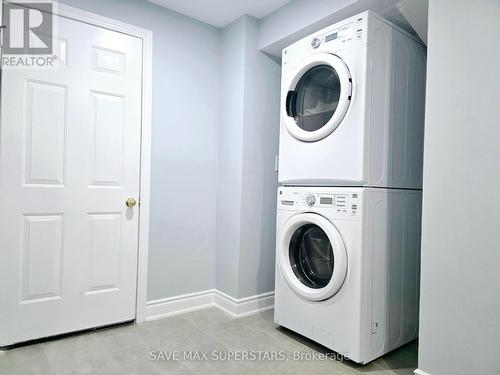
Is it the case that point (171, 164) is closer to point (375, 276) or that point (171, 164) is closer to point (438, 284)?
point (375, 276)

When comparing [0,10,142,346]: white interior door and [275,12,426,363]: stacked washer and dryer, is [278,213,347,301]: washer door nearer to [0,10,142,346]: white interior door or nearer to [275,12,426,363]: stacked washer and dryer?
[275,12,426,363]: stacked washer and dryer

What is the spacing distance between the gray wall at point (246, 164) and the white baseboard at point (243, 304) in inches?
1.6

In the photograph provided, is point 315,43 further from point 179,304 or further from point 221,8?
point 179,304

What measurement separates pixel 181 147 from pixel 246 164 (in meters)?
0.51

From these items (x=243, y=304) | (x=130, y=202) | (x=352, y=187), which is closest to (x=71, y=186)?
(x=130, y=202)

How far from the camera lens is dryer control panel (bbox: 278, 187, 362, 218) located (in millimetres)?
1765

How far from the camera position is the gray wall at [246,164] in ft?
8.21

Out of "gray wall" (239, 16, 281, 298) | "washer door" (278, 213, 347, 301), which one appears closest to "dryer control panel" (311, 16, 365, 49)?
"gray wall" (239, 16, 281, 298)

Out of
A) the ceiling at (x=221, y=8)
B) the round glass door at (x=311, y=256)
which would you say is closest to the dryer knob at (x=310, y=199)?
the round glass door at (x=311, y=256)

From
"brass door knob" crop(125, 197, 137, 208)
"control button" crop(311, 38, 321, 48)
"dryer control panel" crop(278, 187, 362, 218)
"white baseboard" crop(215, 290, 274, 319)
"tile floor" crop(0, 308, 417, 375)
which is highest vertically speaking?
"control button" crop(311, 38, 321, 48)

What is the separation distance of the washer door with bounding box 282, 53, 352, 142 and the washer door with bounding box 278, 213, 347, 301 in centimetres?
53

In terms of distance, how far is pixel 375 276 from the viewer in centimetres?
180

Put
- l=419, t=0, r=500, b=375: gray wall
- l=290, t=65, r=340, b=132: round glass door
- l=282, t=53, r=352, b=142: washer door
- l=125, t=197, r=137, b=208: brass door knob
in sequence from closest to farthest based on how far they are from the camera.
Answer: l=419, t=0, r=500, b=375: gray wall, l=282, t=53, r=352, b=142: washer door, l=290, t=65, r=340, b=132: round glass door, l=125, t=197, r=137, b=208: brass door knob

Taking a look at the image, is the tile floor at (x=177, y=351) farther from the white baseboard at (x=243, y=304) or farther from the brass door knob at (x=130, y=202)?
the brass door knob at (x=130, y=202)
